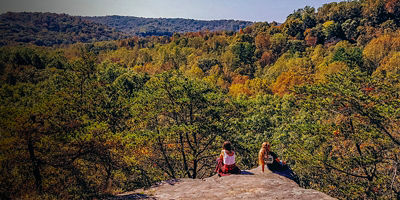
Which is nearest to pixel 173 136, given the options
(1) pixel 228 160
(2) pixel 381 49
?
(1) pixel 228 160

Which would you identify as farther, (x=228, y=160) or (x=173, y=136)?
(x=173, y=136)

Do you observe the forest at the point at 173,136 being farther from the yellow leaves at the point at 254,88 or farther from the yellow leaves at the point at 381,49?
the yellow leaves at the point at 381,49

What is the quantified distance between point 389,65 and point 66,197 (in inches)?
2721

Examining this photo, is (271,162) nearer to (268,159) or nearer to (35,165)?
(268,159)

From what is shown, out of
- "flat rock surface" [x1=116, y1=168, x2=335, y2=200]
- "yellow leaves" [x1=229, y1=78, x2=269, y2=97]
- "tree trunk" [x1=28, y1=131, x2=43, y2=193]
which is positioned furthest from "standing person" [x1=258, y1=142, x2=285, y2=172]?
"yellow leaves" [x1=229, y1=78, x2=269, y2=97]

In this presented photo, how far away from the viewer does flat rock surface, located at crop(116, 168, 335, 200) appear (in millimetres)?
9023

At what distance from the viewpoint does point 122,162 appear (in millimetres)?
17172

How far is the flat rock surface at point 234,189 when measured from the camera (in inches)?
355

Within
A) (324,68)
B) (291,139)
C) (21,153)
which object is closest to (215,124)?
(291,139)

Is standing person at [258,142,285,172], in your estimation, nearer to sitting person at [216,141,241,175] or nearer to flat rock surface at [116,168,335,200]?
flat rock surface at [116,168,335,200]

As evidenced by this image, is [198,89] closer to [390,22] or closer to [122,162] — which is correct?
[122,162]

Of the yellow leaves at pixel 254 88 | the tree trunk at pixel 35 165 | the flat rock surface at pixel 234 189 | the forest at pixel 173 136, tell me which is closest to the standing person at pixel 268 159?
the flat rock surface at pixel 234 189

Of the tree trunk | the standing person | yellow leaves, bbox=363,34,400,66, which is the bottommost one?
the tree trunk

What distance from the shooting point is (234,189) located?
383 inches
